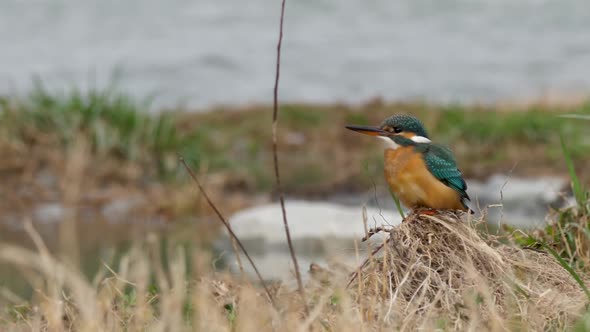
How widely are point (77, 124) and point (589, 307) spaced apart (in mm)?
8621

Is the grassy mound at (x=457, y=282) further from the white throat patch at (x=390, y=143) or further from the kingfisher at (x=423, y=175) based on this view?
the white throat patch at (x=390, y=143)

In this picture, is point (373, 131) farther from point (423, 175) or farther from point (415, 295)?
point (415, 295)

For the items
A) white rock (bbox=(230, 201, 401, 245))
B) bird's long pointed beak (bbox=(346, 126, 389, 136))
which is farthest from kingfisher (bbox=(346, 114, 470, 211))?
white rock (bbox=(230, 201, 401, 245))

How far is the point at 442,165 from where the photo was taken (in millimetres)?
4402

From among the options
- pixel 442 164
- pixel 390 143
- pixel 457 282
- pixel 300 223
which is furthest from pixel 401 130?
pixel 300 223

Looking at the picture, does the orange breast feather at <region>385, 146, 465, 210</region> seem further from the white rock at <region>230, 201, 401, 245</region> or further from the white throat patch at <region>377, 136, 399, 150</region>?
the white rock at <region>230, 201, 401, 245</region>

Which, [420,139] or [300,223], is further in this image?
[300,223]

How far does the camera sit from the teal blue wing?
4395mm

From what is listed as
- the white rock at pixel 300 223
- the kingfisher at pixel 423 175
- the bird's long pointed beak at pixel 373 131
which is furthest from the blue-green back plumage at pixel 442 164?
the white rock at pixel 300 223

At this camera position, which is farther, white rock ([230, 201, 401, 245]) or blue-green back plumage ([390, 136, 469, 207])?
white rock ([230, 201, 401, 245])

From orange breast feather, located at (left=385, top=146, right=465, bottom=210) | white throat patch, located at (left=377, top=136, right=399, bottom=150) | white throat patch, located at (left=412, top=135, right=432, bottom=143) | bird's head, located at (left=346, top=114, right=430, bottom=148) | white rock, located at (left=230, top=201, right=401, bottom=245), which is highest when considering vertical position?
bird's head, located at (left=346, top=114, right=430, bottom=148)

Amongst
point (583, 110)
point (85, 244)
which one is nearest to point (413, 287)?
point (85, 244)

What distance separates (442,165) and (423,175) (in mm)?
114

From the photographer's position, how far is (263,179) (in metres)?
13.1
